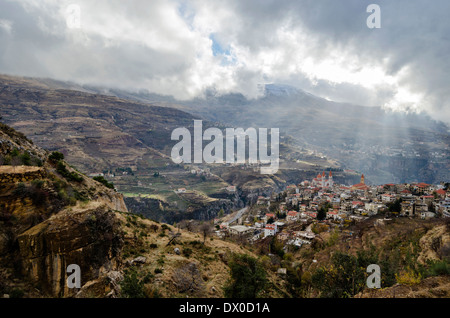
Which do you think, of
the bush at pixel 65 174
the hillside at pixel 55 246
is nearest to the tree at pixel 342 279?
the hillside at pixel 55 246

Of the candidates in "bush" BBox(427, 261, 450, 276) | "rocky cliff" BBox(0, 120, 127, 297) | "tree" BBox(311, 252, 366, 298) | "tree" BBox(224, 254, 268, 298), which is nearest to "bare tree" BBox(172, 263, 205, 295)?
"tree" BBox(224, 254, 268, 298)

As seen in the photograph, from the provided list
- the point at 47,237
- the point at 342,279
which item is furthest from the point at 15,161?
the point at 342,279

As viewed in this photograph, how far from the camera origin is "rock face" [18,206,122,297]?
8.22 meters

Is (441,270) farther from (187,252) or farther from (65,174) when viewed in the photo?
(65,174)

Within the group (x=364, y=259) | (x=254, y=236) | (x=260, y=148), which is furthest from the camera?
(x=260, y=148)

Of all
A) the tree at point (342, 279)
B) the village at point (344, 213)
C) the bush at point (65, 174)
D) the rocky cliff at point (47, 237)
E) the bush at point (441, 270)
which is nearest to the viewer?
the rocky cliff at point (47, 237)

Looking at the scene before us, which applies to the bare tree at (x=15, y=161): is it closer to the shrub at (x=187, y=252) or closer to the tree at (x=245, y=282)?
the shrub at (x=187, y=252)

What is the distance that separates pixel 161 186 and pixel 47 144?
58.3m

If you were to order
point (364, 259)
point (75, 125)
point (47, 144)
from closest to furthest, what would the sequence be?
point (364, 259) → point (47, 144) → point (75, 125)

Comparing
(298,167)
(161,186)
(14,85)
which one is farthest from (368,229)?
(14,85)

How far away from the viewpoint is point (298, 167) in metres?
150

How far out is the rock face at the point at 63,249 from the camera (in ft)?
27.0

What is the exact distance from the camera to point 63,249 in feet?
28.1

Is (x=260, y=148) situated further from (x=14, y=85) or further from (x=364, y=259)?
(x=14, y=85)
